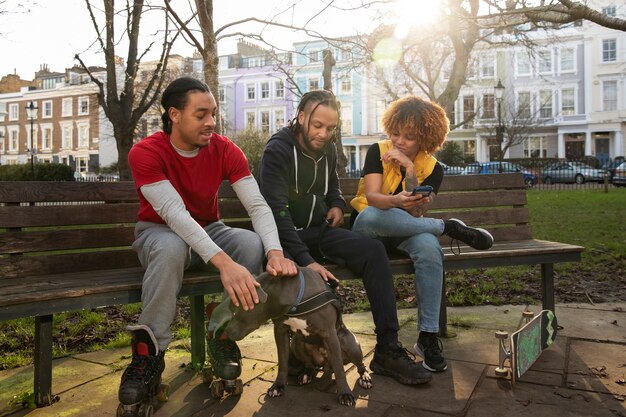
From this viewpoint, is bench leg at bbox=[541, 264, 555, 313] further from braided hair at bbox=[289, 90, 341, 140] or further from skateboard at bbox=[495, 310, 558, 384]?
braided hair at bbox=[289, 90, 341, 140]

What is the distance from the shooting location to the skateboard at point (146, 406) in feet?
7.80

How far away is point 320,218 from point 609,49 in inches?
1694

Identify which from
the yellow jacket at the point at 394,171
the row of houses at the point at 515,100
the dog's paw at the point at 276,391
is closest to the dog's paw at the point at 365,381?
the dog's paw at the point at 276,391

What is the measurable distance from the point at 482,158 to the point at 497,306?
3851cm

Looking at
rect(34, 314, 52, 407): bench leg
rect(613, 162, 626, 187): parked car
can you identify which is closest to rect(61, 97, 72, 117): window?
rect(613, 162, 626, 187): parked car

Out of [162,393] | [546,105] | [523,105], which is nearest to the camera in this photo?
[162,393]

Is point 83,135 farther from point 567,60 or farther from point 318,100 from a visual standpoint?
point 318,100

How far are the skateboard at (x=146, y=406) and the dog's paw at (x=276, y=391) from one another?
0.52 m

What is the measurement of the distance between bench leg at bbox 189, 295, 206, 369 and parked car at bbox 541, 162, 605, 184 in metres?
29.6

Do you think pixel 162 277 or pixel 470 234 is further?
pixel 470 234

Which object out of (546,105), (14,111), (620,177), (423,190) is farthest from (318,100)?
(14,111)

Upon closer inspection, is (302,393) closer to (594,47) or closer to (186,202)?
(186,202)

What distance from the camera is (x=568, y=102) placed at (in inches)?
1580

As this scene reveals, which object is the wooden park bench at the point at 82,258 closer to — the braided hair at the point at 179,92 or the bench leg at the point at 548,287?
the bench leg at the point at 548,287
